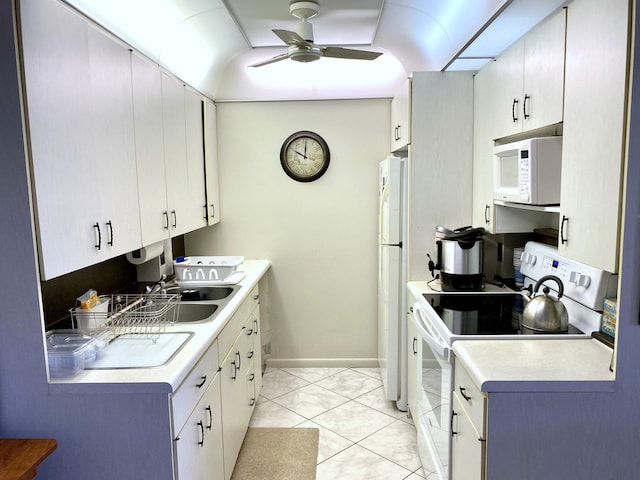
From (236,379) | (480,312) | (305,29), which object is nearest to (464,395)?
(480,312)

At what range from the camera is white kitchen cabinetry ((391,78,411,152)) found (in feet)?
9.95

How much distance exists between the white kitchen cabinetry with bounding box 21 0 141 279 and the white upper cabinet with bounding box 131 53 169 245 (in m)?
0.10

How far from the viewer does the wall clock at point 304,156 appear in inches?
158

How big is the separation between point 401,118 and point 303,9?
94 centimetres

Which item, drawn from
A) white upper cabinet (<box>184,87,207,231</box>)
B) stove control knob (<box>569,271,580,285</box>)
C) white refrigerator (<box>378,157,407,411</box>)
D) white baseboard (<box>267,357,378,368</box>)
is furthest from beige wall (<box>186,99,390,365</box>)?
stove control knob (<box>569,271,580,285</box>)

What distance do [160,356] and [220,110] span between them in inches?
105

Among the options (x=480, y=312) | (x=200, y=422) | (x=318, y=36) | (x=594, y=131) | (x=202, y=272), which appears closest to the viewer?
(x=594, y=131)

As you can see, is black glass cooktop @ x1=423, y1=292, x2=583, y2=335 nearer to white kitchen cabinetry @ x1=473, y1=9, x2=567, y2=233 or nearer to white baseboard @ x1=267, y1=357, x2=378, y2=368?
white kitchen cabinetry @ x1=473, y1=9, x2=567, y2=233

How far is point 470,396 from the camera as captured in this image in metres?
1.80

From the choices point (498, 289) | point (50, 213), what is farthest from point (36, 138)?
point (498, 289)

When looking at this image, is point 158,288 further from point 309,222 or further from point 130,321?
point 309,222

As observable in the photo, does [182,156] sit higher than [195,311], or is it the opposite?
[182,156]

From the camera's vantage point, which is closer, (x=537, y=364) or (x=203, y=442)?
(x=537, y=364)

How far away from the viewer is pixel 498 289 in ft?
9.53
